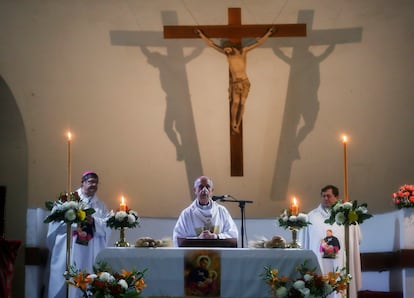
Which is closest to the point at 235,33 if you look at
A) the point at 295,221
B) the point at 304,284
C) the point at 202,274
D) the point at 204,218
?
the point at 204,218

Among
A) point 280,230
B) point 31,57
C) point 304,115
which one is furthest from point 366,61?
point 31,57

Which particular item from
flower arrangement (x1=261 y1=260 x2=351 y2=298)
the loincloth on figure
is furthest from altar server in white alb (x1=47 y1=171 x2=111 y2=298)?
flower arrangement (x1=261 y1=260 x2=351 y2=298)

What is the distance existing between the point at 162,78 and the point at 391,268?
3900 mm

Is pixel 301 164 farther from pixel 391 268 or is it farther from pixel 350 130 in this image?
pixel 391 268

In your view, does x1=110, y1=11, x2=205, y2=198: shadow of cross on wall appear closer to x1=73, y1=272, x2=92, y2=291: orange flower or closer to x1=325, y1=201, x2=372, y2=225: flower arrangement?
x1=325, y1=201, x2=372, y2=225: flower arrangement

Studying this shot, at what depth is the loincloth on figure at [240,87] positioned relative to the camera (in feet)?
33.7

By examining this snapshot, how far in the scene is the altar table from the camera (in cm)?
743

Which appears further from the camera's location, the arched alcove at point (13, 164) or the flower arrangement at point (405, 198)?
the arched alcove at point (13, 164)

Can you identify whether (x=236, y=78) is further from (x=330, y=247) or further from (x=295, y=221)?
(x=295, y=221)

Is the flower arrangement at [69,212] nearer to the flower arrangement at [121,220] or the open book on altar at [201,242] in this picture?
the flower arrangement at [121,220]

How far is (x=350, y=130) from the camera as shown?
10828 millimetres

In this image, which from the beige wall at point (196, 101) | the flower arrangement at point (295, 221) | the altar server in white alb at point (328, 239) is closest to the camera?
the flower arrangement at point (295, 221)

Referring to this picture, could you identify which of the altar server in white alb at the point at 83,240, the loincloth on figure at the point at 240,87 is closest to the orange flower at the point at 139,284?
the altar server in white alb at the point at 83,240

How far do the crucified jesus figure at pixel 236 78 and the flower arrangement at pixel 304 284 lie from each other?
11.1 feet
